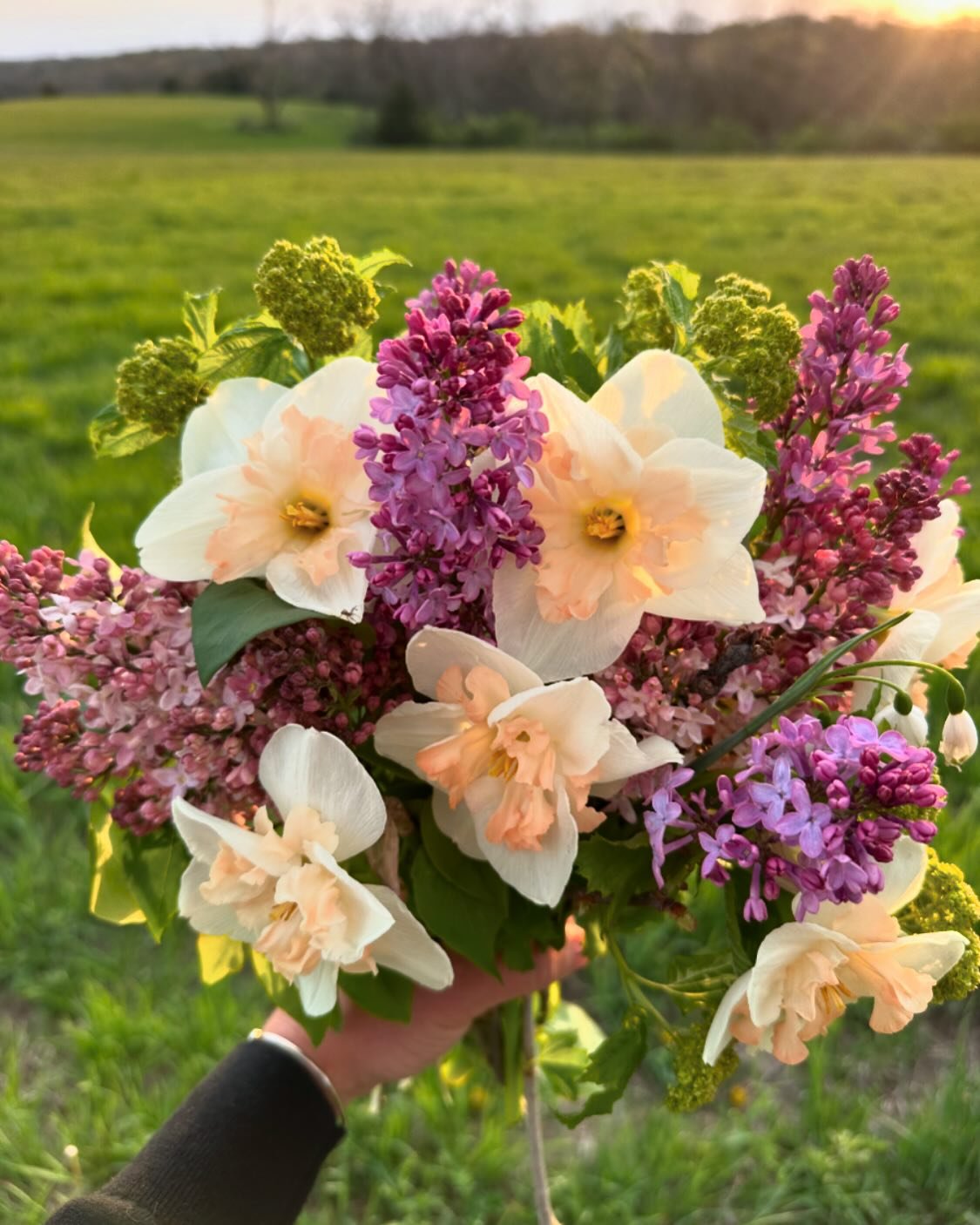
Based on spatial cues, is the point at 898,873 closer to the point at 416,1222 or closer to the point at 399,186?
the point at 416,1222

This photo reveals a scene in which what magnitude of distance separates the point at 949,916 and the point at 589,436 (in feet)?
1.31

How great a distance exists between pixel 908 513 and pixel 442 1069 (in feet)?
3.62

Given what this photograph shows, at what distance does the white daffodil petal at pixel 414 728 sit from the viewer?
662 mm

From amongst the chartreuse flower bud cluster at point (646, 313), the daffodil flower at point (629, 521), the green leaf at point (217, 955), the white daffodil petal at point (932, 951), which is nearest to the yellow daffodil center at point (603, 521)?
the daffodil flower at point (629, 521)

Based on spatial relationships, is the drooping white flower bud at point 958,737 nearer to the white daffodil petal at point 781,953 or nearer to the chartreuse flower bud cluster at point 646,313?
the white daffodil petal at point 781,953

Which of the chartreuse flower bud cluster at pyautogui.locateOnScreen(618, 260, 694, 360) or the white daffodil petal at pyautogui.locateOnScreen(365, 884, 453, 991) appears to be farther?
the chartreuse flower bud cluster at pyautogui.locateOnScreen(618, 260, 694, 360)

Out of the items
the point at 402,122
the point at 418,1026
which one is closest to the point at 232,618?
the point at 418,1026

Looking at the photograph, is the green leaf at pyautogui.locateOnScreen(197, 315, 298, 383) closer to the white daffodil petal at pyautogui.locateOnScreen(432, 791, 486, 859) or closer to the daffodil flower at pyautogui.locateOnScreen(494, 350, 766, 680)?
the daffodil flower at pyautogui.locateOnScreen(494, 350, 766, 680)

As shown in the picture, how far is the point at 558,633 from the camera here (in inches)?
25.4

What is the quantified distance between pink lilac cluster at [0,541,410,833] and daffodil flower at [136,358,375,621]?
0.13ft

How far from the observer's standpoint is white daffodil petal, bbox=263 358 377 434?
694mm

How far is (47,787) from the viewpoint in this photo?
7.54 ft

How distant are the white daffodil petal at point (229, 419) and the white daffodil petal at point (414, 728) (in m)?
0.22

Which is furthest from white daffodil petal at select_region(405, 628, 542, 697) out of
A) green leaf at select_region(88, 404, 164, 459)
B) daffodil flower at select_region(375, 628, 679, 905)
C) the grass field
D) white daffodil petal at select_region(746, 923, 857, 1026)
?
the grass field
